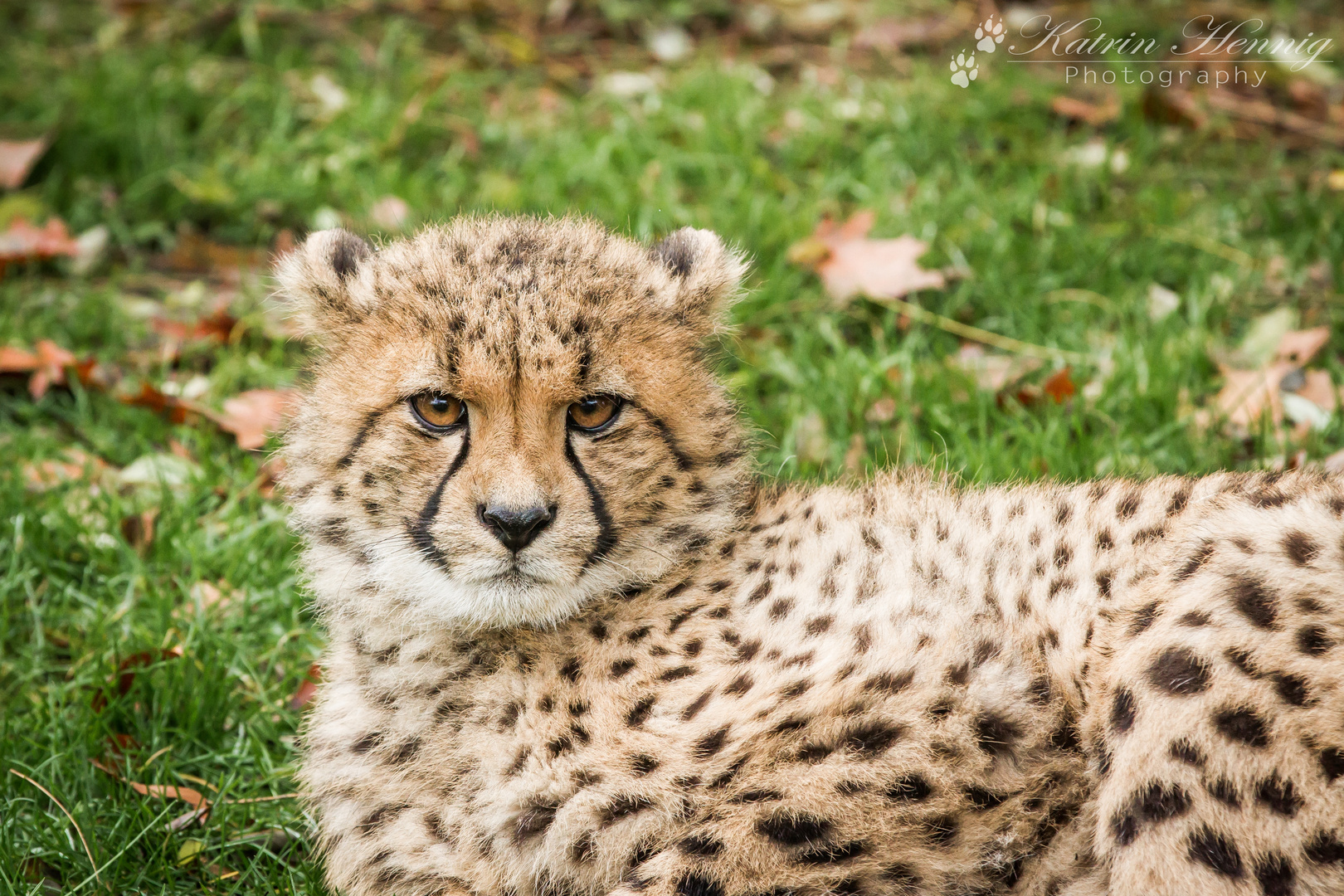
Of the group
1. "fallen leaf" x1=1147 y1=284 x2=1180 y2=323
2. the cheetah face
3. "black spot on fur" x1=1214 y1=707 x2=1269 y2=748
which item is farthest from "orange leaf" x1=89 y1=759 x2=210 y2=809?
"fallen leaf" x1=1147 y1=284 x2=1180 y2=323

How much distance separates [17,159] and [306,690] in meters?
3.96

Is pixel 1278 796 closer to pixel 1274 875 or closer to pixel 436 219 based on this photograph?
pixel 1274 875

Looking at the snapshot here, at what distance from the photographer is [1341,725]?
103 inches

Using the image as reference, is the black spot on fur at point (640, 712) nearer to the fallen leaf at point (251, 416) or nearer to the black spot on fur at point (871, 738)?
the black spot on fur at point (871, 738)

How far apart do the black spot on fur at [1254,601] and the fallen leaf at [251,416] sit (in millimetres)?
3482

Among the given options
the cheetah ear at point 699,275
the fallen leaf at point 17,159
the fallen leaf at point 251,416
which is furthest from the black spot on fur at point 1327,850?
the fallen leaf at point 17,159

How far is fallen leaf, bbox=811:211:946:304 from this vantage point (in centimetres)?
584

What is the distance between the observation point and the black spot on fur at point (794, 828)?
9.20 feet

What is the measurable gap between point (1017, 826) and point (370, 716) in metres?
1.62

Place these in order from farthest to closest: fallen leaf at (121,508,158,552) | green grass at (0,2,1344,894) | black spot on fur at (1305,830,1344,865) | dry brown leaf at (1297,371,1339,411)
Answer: dry brown leaf at (1297,371,1339,411) → fallen leaf at (121,508,158,552) → green grass at (0,2,1344,894) → black spot on fur at (1305,830,1344,865)

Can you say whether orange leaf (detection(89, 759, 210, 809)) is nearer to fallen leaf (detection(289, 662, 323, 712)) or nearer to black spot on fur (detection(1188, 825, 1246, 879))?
fallen leaf (detection(289, 662, 323, 712))

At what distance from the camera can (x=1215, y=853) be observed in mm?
2598

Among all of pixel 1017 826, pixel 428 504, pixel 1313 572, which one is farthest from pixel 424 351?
pixel 1313 572

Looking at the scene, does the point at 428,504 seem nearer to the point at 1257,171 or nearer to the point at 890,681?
the point at 890,681
